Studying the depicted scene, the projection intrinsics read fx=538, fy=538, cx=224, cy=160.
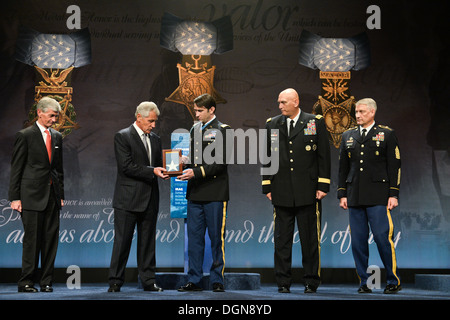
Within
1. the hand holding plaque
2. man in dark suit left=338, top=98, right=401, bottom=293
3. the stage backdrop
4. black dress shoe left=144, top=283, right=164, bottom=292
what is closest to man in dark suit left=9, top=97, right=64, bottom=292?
black dress shoe left=144, top=283, right=164, bottom=292

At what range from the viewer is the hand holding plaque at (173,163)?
4.63m

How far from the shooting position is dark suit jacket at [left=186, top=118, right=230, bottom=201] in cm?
464

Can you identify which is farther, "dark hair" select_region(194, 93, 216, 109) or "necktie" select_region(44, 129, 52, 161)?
"necktie" select_region(44, 129, 52, 161)

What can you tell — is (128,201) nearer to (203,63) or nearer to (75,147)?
(75,147)

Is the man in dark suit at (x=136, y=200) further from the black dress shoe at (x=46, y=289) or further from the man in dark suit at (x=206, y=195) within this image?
the black dress shoe at (x=46, y=289)

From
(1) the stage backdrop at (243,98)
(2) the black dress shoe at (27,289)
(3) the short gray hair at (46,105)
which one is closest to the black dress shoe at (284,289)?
(1) the stage backdrop at (243,98)

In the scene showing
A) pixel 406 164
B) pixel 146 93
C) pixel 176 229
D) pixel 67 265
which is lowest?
pixel 67 265

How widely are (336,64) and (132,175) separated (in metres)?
3.07

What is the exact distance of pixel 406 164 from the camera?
6.36 m

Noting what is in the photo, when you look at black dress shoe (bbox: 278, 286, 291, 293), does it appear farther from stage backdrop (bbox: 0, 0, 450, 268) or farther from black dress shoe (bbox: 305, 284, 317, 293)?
stage backdrop (bbox: 0, 0, 450, 268)

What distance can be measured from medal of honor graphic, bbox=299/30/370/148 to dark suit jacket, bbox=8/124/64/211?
3213mm

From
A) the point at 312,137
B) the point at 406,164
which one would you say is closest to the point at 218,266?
the point at 312,137

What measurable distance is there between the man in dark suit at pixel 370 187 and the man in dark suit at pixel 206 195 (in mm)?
1152

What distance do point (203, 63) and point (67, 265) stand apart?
9.26 feet
